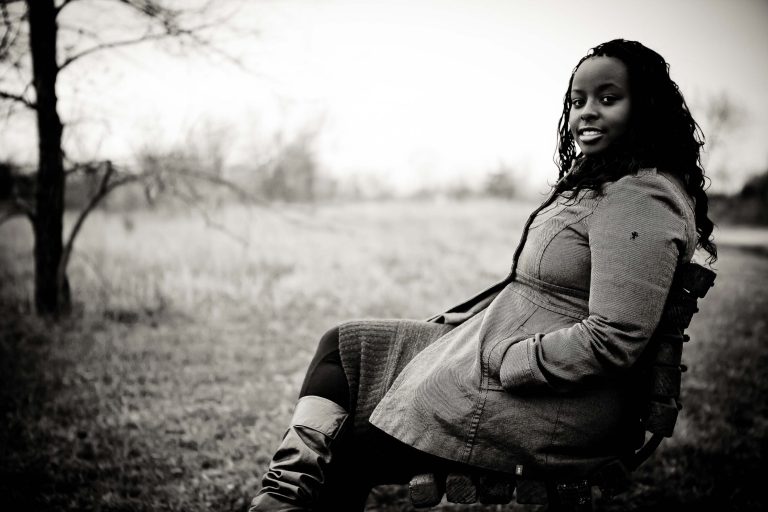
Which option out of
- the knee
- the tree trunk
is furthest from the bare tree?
the knee

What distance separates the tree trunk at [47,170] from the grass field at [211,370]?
0.35 m

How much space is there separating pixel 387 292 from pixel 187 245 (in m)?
4.62

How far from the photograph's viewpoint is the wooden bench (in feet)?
5.10

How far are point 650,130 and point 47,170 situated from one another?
598cm

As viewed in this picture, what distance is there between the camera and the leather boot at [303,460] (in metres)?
1.51

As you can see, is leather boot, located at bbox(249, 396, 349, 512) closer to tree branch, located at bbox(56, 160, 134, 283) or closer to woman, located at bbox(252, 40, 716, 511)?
woman, located at bbox(252, 40, 716, 511)

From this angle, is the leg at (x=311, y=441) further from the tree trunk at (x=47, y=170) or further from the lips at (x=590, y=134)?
the tree trunk at (x=47, y=170)

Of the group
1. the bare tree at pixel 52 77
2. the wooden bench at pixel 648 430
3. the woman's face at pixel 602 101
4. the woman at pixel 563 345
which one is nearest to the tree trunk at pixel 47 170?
the bare tree at pixel 52 77

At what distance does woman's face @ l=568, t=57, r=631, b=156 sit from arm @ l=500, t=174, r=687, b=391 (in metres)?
0.22

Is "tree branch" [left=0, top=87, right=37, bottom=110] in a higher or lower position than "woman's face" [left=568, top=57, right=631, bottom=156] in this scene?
higher

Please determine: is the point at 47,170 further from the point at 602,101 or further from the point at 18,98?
the point at 602,101

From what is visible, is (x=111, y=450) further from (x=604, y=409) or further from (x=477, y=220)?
(x=477, y=220)

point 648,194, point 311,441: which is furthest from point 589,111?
point 311,441

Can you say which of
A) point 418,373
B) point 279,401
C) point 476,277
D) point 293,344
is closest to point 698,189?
point 418,373
